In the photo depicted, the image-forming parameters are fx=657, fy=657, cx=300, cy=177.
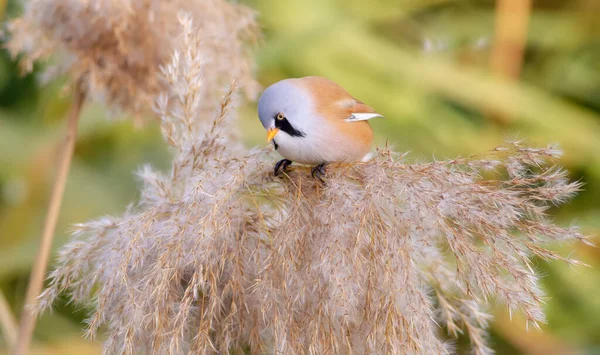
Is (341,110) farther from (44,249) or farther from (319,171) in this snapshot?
(44,249)

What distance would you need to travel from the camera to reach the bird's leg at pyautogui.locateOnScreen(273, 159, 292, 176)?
1328 mm

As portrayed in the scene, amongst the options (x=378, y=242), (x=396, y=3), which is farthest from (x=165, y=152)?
(x=378, y=242)

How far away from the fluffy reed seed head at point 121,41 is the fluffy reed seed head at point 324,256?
1.73ft

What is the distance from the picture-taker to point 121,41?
1.59 m

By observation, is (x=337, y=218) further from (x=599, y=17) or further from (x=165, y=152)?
(x=599, y=17)

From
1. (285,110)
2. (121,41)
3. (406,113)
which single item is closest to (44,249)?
(121,41)

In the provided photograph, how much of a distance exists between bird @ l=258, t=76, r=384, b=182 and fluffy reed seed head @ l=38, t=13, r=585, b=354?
22 cm

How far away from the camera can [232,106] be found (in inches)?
53.4

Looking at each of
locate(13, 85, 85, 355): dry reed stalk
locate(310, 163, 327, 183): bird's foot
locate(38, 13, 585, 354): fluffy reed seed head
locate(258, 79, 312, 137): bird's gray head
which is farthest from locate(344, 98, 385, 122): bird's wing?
locate(13, 85, 85, 355): dry reed stalk

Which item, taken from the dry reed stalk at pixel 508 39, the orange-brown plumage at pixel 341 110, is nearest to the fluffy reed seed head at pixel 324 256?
the orange-brown plumage at pixel 341 110

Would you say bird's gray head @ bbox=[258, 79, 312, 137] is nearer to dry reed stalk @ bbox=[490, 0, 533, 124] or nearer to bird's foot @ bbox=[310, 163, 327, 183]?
bird's foot @ bbox=[310, 163, 327, 183]

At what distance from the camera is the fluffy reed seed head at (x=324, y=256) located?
1.12 m

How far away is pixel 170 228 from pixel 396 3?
278cm

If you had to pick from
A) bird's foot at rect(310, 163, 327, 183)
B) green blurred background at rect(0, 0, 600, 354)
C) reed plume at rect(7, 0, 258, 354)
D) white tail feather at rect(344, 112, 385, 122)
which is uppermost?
reed plume at rect(7, 0, 258, 354)
